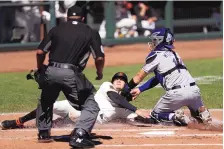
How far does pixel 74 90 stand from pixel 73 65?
0.85ft

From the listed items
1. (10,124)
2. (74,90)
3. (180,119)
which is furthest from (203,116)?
(10,124)

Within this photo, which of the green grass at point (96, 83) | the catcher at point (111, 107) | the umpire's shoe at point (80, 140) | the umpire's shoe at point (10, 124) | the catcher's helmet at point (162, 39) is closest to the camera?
the umpire's shoe at point (80, 140)

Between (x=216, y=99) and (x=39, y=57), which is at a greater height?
(x=39, y=57)

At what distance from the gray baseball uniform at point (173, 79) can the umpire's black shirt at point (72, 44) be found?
4.50 feet

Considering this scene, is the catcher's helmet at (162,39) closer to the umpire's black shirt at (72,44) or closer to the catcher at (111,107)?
the catcher at (111,107)

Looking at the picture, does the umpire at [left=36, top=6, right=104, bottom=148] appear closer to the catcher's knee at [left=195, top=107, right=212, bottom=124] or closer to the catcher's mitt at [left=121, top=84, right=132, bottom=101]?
the catcher's mitt at [left=121, top=84, right=132, bottom=101]

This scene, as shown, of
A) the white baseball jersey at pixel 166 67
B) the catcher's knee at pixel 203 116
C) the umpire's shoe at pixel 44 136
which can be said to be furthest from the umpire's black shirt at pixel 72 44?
the catcher's knee at pixel 203 116

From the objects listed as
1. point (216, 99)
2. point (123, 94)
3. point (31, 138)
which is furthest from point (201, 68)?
point (31, 138)

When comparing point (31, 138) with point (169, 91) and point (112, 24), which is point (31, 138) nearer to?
point (169, 91)

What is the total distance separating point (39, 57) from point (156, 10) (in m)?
12.2

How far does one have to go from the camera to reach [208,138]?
7656mm

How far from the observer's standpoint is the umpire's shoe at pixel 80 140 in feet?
23.0

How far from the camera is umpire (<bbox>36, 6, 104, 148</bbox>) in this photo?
7094 millimetres

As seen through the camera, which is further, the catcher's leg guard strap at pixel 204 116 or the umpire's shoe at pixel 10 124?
the catcher's leg guard strap at pixel 204 116
